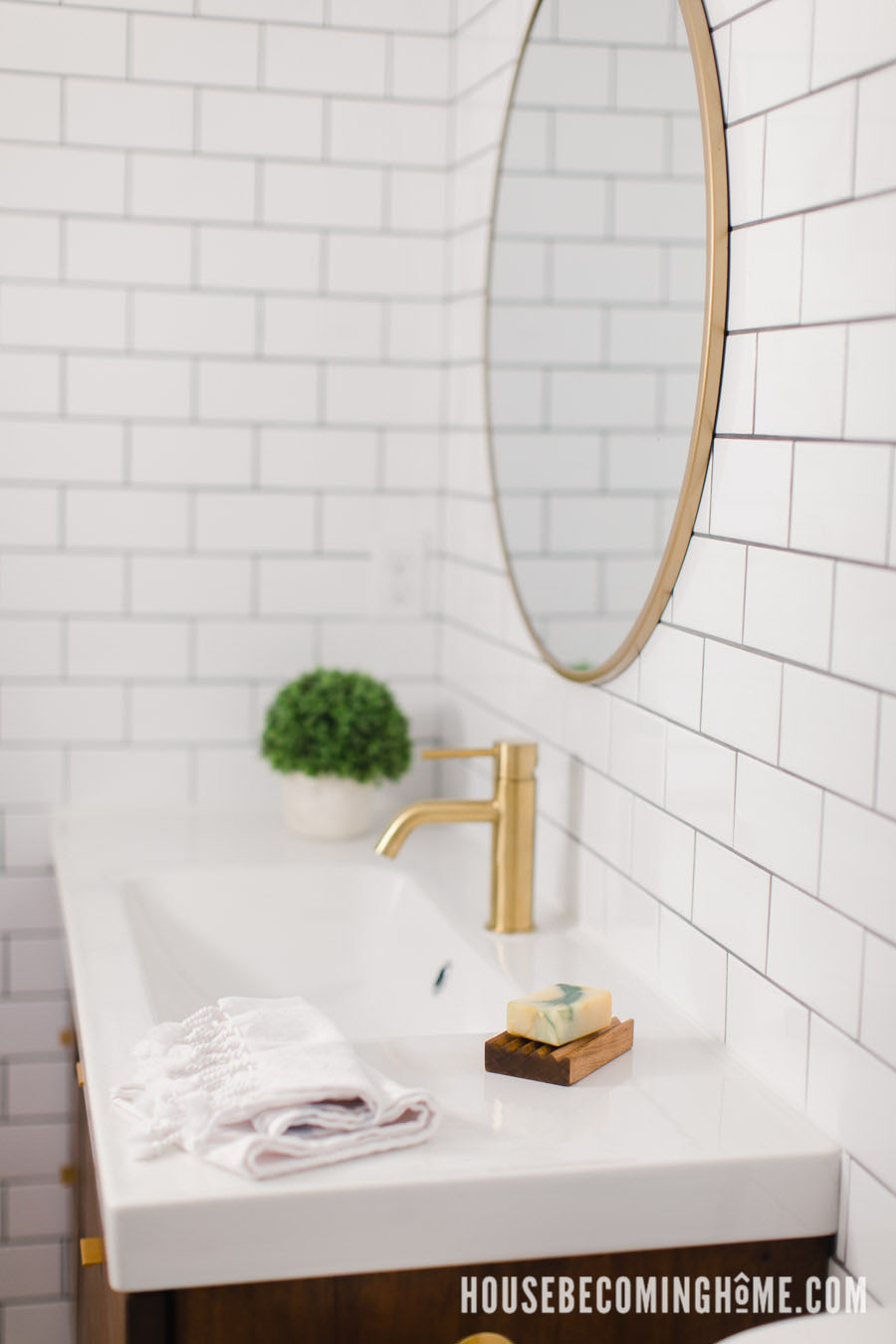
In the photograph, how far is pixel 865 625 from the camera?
3.23 ft

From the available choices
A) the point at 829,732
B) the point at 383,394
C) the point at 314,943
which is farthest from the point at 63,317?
the point at 829,732

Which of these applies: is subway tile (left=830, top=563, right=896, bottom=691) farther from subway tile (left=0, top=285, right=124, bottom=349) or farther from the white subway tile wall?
subway tile (left=0, top=285, right=124, bottom=349)

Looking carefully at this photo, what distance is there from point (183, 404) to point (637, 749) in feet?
3.26

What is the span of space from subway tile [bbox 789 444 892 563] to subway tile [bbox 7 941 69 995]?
1.41 m

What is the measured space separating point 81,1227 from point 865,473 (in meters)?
1.31

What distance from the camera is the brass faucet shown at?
1.58 metres

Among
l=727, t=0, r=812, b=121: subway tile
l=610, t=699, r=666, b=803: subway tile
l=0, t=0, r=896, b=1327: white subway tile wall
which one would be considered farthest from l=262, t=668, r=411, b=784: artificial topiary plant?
l=727, t=0, r=812, b=121: subway tile

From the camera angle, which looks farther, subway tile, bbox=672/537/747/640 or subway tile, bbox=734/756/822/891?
subway tile, bbox=672/537/747/640

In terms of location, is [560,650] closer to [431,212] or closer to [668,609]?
[668,609]

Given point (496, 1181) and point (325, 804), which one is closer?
point (496, 1181)

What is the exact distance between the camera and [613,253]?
1.44m

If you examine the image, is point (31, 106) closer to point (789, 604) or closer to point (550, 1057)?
point (789, 604)

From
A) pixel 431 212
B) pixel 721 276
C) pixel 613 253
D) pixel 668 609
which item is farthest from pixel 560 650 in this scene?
pixel 431 212

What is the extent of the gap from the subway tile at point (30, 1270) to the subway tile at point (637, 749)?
127 cm
